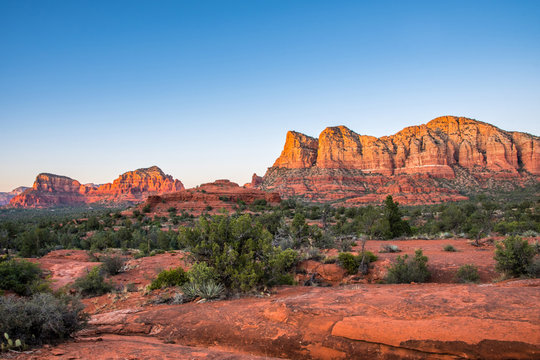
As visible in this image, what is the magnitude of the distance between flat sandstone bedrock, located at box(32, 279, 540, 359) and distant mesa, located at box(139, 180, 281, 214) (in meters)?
45.5

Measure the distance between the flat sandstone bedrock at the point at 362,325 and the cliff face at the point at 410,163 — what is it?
70.8 meters

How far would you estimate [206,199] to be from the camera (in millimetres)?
57938

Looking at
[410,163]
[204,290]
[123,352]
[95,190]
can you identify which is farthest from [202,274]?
[95,190]

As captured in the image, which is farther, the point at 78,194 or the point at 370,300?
the point at 78,194

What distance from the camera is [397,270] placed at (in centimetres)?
999

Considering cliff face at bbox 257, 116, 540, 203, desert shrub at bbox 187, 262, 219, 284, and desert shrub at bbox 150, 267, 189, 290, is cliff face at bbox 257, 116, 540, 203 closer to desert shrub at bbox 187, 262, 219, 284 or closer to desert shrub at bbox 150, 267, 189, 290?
desert shrub at bbox 150, 267, 189, 290

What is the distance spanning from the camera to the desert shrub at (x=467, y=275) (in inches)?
366

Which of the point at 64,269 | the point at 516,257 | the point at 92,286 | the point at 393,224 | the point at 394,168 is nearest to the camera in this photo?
the point at 516,257

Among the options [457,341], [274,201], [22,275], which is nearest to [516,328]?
[457,341]

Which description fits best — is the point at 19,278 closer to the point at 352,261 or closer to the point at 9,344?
the point at 9,344

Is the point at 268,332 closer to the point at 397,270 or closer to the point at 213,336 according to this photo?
the point at 213,336

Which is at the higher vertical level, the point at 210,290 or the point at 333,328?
the point at 333,328

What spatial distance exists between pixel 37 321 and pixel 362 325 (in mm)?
5643

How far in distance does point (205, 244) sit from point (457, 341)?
6.27 metres
